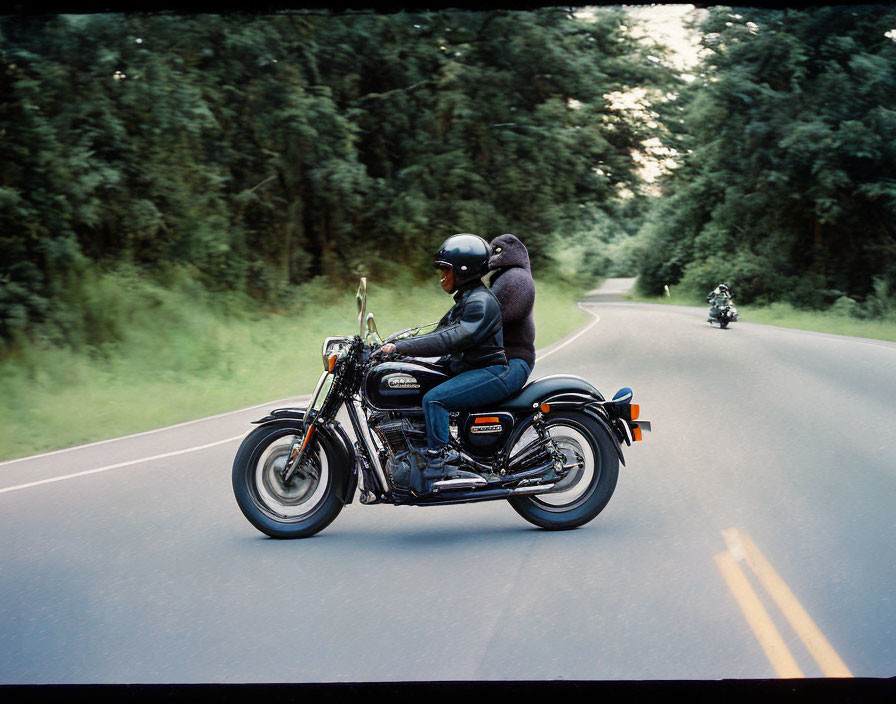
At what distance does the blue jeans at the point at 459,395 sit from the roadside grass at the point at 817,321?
11399mm

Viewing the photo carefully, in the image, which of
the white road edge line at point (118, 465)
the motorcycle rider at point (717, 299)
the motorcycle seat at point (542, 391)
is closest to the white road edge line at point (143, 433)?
the white road edge line at point (118, 465)

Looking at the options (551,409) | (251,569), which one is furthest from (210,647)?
(551,409)

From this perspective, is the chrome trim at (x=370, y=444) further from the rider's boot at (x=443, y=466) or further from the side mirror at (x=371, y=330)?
the side mirror at (x=371, y=330)

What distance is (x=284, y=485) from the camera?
18.2 feet

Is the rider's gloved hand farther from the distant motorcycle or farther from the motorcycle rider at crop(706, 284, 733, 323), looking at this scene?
the distant motorcycle

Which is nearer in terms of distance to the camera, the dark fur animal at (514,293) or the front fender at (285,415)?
the front fender at (285,415)

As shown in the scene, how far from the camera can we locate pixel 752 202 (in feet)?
41.9

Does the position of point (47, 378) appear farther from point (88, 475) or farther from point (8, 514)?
point (8, 514)

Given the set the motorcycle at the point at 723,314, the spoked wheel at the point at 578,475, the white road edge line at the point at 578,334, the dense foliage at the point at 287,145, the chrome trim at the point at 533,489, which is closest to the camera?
the chrome trim at the point at 533,489

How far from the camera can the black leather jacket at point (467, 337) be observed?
5.45 meters

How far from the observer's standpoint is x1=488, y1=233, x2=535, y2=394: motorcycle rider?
5.84 metres

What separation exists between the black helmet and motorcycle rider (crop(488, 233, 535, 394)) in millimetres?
163

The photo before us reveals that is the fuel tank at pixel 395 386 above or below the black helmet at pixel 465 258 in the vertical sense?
below

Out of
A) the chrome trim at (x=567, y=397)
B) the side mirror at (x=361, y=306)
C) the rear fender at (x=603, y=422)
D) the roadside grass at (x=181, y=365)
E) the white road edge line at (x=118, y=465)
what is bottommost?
the roadside grass at (x=181, y=365)
